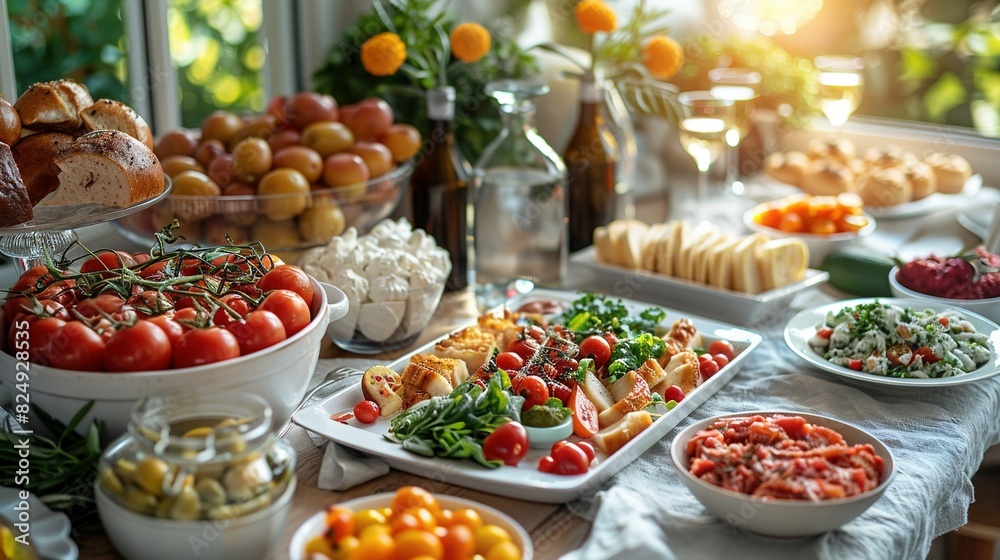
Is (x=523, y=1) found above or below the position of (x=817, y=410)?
above

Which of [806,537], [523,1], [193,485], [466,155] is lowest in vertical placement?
[806,537]

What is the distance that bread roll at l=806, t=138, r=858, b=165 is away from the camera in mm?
2615

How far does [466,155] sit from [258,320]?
1.14 m

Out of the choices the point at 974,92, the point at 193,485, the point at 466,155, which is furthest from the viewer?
the point at 974,92

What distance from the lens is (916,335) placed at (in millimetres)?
1501

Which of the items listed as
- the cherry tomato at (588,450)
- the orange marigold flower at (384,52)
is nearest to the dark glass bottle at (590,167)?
the orange marigold flower at (384,52)

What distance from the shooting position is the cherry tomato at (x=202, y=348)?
3.55ft

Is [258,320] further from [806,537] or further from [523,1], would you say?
[523,1]

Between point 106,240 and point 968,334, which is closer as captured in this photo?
point 968,334

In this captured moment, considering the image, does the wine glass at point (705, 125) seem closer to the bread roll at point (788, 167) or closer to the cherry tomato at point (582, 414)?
the bread roll at point (788, 167)

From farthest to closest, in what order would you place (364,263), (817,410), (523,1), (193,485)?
1. (523,1)
2. (364,263)
3. (817,410)
4. (193,485)

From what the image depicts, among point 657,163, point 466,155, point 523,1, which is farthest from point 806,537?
point 523,1

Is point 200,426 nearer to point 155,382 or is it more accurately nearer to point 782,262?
point 155,382

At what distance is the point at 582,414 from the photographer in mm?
1305
